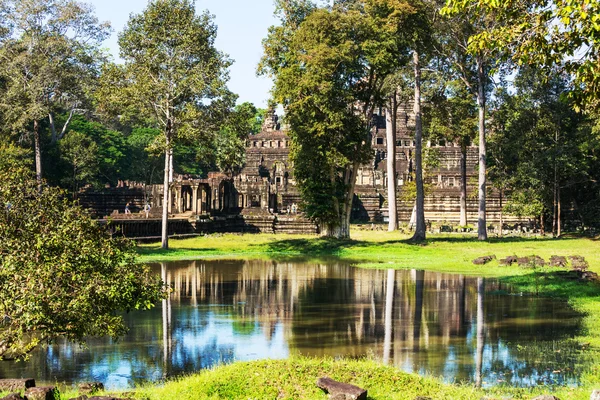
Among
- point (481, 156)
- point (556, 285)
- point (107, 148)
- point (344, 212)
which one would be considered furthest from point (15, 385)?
point (107, 148)

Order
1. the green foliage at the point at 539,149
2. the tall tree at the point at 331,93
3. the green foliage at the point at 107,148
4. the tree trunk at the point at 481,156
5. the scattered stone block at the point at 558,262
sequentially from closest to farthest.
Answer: the scattered stone block at the point at 558,262 → the tall tree at the point at 331,93 → the tree trunk at the point at 481,156 → the green foliage at the point at 539,149 → the green foliage at the point at 107,148

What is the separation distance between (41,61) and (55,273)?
4557 centimetres

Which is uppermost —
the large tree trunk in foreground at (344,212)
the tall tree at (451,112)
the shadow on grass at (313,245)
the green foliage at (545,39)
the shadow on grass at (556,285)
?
the tall tree at (451,112)

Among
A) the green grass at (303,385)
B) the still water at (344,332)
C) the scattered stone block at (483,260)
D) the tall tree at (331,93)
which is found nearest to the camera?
the green grass at (303,385)

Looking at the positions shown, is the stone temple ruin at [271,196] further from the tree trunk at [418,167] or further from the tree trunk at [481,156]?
the tree trunk at [418,167]

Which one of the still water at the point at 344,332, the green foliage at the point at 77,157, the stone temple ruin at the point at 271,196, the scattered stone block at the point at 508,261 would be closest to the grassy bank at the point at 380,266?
the scattered stone block at the point at 508,261

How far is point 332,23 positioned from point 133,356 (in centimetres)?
2783

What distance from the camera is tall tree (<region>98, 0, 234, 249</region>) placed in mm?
39250

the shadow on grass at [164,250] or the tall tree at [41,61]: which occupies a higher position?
the tall tree at [41,61]

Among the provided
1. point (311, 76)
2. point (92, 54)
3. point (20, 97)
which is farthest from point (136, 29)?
point (92, 54)

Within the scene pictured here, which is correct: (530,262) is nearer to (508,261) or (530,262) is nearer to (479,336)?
(508,261)

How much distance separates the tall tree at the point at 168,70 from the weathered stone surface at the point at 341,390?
2844 cm

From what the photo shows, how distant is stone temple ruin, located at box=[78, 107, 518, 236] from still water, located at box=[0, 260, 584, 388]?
1924cm

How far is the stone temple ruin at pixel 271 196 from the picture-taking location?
5594 centimetres
